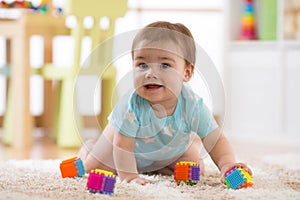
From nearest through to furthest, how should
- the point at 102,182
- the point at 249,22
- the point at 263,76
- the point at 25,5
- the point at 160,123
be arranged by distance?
the point at 102,182
the point at 160,123
the point at 25,5
the point at 263,76
the point at 249,22

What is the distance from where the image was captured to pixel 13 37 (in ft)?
7.75

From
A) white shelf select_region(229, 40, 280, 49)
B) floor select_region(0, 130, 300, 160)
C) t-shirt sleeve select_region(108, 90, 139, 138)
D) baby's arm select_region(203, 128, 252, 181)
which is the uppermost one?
t-shirt sleeve select_region(108, 90, 139, 138)

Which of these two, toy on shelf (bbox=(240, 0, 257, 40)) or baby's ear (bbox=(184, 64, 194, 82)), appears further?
toy on shelf (bbox=(240, 0, 257, 40))

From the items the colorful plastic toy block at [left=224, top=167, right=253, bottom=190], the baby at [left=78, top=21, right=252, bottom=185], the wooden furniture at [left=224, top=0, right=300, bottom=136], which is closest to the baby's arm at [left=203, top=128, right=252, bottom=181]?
the baby at [left=78, top=21, right=252, bottom=185]

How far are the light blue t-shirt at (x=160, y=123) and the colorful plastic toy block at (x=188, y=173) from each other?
0.28 ft

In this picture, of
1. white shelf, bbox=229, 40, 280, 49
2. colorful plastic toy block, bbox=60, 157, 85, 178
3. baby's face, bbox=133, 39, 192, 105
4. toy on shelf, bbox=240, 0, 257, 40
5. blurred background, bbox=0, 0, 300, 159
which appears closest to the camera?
baby's face, bbox=133, 39, 192, 105

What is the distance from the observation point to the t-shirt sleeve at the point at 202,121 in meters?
1.40

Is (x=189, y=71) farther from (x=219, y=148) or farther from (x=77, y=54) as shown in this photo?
(x=77, y=54)

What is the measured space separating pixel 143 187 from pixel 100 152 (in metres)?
0.24

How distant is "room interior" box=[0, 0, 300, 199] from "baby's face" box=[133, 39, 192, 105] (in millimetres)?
287

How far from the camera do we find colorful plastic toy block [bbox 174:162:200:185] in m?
1.34

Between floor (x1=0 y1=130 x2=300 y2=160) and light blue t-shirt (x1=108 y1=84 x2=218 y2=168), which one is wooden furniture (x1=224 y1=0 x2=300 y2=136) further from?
light blue t-shirt (x1=108 y1=84 x2=218 y2=168)

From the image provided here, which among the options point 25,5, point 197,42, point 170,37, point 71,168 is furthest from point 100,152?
point 25,5

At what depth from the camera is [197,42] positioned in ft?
7.42
